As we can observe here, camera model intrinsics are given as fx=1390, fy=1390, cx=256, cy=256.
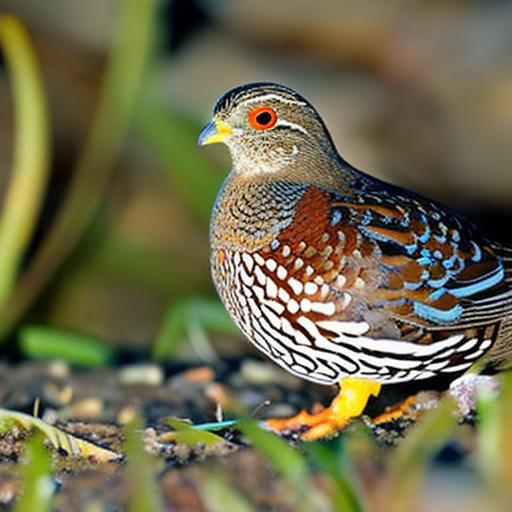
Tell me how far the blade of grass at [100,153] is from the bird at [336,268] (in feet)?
8.92

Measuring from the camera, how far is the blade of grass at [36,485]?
3.62m

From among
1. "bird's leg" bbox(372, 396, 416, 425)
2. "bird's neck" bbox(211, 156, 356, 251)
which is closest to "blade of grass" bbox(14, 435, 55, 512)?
"bird's neck" bbox(211, 156, 356, 251)

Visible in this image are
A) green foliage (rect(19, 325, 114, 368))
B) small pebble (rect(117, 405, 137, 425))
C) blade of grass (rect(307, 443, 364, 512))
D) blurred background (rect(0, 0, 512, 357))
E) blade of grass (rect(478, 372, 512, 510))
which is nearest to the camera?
blade of grass (rect(307, 443, 364, 512))

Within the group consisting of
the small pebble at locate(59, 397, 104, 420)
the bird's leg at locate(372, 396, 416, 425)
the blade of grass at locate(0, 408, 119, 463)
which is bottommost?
the small pebble at locate(59, 397, 104, 420)

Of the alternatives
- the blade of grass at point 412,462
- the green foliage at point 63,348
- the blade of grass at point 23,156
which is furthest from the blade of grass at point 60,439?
the blade of grass at point 23,156

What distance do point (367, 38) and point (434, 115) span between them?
981 mm

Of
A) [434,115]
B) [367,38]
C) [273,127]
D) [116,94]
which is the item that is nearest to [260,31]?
A: [367,38]

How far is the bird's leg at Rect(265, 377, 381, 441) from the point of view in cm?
444

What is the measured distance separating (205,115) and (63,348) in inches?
128

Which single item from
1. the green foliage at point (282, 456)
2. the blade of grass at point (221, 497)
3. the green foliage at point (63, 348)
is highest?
the green foliage at point (282, 456)

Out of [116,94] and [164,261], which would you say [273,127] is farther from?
[164,261]

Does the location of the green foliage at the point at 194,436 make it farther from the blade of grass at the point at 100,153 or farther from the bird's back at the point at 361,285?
the blade of grass at the point at 100,153

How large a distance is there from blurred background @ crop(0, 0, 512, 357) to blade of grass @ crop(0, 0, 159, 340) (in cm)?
7

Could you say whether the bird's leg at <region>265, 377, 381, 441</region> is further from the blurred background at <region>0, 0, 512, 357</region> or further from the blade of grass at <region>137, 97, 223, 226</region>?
the blade of grass at <region>137, 97, 223, 226</region>
